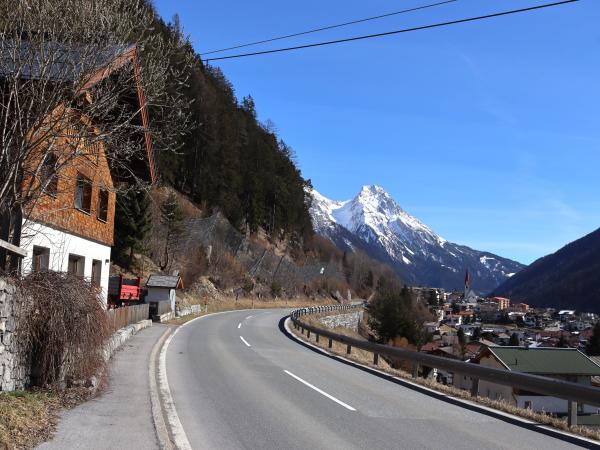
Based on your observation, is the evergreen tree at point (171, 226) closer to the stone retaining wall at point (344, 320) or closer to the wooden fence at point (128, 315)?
the stone retaining wall at point (344, 320)

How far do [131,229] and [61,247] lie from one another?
103ft

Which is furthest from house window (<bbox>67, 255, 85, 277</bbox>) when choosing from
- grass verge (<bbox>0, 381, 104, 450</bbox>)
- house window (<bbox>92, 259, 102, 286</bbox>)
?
grass verge (<bbox>0, 381, 104, 450</bbox>)

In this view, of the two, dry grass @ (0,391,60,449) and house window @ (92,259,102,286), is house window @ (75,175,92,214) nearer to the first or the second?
house window @ (92,259,102,286)

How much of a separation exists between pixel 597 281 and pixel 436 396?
190013mm

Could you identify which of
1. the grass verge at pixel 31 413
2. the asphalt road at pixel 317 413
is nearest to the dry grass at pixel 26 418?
the grass verge at pixel 31 413

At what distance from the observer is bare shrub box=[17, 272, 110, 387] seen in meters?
8.75

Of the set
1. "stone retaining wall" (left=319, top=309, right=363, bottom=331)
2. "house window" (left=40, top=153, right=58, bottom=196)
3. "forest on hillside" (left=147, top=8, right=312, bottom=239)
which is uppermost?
"forest on hillside" (left=147, top=8, right=312, bottom=239)

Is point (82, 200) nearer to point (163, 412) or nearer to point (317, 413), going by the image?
point (163, 412)

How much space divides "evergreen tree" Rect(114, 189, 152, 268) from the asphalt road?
32.4 metres

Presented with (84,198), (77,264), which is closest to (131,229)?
(84,198)

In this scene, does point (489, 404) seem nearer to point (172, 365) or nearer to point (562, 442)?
point (562, 442)

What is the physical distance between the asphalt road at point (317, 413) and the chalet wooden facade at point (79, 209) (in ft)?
12.3

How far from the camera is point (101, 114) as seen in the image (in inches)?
485

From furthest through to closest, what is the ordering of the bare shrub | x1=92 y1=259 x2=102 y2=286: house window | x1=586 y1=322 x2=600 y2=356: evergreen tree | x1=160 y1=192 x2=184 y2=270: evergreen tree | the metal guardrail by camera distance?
x1=586 y1=322 x2=600 y2=356: evergreen tree < x1=160 y1=192 x2=184 y2=270: evergreen tree < x1=92 y1=259 x2=102 y2=286: house window < the metal guardrail < the bare shrub
